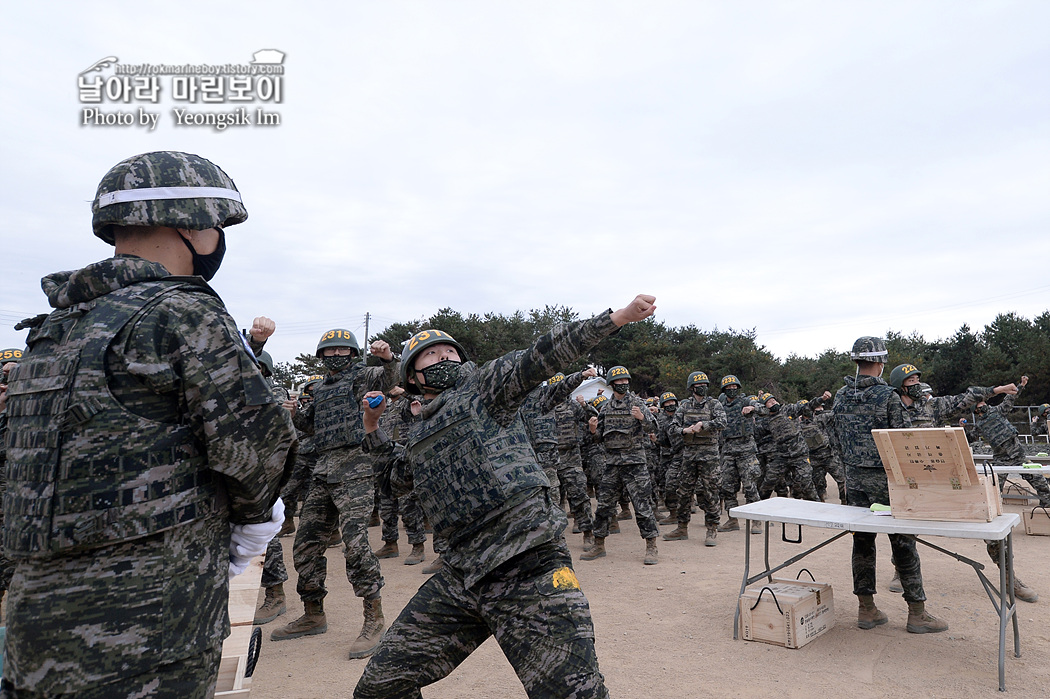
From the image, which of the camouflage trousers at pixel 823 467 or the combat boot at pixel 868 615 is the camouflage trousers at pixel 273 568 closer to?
the combat boot at pixel 868 615

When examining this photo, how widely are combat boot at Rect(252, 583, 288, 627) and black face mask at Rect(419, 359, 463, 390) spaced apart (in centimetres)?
450

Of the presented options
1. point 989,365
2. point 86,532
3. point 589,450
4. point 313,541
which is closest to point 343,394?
A: point 313,541

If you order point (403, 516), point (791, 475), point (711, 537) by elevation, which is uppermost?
point (791, 475)

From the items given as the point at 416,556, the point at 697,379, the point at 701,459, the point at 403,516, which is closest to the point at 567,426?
the point at 701,459

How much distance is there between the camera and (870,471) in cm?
615

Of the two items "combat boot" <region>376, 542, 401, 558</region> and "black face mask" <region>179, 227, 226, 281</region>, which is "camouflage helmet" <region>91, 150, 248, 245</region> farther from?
"combat boot" <region>376, 542, 401, 558</region>

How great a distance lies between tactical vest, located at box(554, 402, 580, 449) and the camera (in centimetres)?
1143

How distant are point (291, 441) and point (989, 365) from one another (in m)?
44.9

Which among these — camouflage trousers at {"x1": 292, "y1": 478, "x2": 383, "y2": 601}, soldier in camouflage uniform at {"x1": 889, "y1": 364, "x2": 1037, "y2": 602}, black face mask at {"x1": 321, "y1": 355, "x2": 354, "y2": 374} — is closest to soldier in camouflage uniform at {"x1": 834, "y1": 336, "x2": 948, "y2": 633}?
soldier in camouflage uniform at {"x1": 889, "y1": 364, "x2": 1037, "y2": 602}

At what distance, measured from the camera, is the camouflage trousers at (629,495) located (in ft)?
31.0

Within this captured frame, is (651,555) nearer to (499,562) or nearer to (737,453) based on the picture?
(737,453)

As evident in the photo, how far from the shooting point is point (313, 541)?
5953 mm

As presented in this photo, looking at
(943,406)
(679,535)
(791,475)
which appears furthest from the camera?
(791,475)

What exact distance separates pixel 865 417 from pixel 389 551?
7177 millimetres
